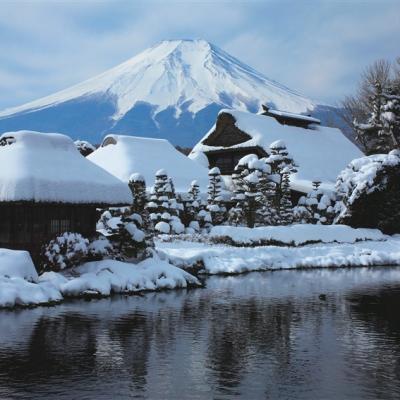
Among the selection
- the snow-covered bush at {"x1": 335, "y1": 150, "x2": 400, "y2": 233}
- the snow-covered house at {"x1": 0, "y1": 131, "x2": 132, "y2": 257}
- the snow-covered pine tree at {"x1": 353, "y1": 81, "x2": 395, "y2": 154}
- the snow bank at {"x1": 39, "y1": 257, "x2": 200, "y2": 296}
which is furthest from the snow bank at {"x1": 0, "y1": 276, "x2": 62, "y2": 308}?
the snow-covered pine tree at {"x1": 353, "y1": 81, "x2": 395, "y2": 154}

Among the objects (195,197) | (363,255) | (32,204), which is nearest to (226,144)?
(195,197)

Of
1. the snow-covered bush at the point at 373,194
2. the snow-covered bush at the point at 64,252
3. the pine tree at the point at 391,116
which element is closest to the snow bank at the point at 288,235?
the snow-covered bush at the point at 373,194

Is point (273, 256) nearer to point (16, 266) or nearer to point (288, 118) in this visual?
point (16, 266)

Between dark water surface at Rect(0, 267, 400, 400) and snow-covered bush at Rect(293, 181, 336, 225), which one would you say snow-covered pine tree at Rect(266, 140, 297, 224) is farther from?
dark water surface at Rect(0, 267, 400, 400)

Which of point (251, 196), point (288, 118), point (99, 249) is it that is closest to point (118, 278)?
point (99, 249)

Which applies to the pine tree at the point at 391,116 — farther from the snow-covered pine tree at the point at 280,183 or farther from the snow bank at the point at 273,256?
the snow bank at the point at 273,256

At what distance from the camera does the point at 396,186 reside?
3409 cm

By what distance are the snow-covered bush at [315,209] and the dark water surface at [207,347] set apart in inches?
687

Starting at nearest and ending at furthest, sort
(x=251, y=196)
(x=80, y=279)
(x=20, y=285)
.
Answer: (x=20, y=285) < (x=80, y=279) < (x=251, y=196)

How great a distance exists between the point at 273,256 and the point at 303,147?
23677 mm

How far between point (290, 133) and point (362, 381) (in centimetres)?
4216

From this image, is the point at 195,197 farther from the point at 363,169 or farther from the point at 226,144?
the point at 226,144

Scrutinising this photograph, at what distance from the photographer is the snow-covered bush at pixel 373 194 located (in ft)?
108

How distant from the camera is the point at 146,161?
39.3m
